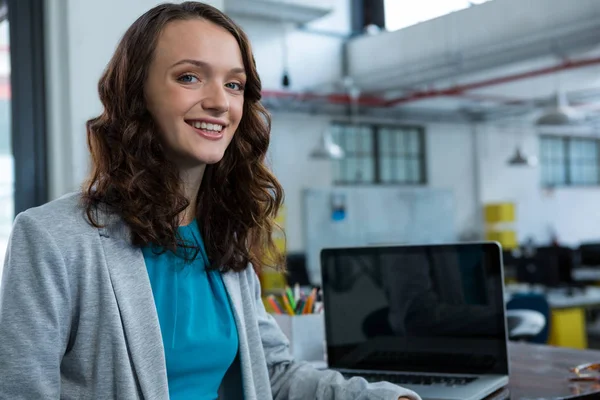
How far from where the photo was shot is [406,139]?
12609mm

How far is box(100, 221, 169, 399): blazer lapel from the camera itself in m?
1.04

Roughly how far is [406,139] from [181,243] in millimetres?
11658

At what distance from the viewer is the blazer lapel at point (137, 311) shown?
1.04m

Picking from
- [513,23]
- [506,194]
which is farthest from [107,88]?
[506,194]

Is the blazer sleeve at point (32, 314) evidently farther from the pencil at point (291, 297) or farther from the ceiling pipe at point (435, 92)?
the ceiling pipe at point (435, 92)

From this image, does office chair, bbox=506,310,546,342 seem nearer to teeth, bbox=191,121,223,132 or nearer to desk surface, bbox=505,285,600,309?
teeth, bbox=191,121,223,132

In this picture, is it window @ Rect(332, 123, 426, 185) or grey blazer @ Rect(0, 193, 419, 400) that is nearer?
grey blazer @ Rect(0, 193, 419, 400)

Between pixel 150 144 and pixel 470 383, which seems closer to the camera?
pixel 150 144

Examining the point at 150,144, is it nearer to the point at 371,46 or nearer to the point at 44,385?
the point at 44,385

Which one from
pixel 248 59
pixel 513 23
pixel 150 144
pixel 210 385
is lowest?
pixel 210 385

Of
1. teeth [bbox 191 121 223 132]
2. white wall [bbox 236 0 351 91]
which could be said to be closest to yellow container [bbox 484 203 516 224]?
white wall [bbox 236 0 351 91]

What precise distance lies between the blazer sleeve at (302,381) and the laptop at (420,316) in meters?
0.32

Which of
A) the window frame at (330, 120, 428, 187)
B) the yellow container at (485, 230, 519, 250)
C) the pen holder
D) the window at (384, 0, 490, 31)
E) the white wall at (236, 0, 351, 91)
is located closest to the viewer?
the pen holder

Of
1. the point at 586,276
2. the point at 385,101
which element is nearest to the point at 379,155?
the point at 385,101
